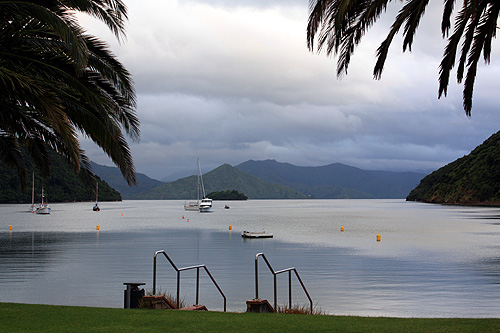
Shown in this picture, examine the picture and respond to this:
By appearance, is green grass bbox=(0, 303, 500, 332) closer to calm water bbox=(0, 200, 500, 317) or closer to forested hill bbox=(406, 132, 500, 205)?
calm water bbox=(0, 200, 500, 317)

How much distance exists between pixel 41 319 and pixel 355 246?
42.3 m

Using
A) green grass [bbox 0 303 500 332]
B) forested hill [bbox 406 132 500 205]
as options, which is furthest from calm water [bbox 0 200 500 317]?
forested hill [bbox 406 132 500 205]

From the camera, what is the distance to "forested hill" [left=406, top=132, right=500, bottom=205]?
14388 centimetres

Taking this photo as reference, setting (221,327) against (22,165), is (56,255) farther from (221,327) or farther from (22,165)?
(221,327)

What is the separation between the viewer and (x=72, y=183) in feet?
574

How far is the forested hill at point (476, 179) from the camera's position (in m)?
144

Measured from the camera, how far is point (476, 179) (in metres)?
151

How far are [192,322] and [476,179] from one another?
157 m

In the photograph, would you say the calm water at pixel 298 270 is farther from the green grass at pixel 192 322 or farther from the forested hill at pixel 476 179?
the forested hill at pixel 476 179

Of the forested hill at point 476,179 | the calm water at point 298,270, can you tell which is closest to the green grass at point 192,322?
the calm water at point 298,270

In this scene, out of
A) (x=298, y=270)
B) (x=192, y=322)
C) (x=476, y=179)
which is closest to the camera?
(x=192, y=322)

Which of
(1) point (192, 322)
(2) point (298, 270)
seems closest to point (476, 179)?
(2) point (298, 270)

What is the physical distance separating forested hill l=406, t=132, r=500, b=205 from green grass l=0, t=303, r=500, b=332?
143 metres

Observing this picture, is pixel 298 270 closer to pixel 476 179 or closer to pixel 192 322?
pixel 192 322
